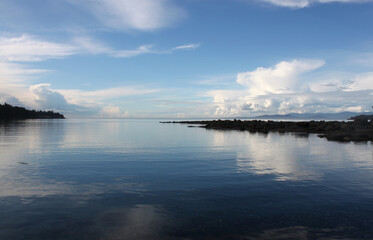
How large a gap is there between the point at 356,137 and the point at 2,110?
190m

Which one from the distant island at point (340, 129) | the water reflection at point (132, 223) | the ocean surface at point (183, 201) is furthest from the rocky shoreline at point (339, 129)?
the water reflection at point (132, 223)

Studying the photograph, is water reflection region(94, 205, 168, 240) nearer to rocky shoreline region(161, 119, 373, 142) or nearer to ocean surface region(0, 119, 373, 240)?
ocean surface region(0, 119, 373, 240)

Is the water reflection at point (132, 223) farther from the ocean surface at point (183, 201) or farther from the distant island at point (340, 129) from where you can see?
the distant island at point (340, 129)

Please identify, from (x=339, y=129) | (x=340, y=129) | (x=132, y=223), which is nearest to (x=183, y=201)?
(x=132, y=223)

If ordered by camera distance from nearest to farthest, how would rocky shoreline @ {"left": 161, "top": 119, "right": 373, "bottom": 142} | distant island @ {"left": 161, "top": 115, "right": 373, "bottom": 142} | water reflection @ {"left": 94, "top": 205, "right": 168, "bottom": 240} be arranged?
1. water reflection @ {"left": 94, "top": 205, "right": 168, "bottom": 240}
2. rocky shoreline @ {"left": 161, "top": 119, "right": 373, "bottom": 142}
3. distant island @ {"left": 161, "top": 115, "right": 373, "bottom": 142}

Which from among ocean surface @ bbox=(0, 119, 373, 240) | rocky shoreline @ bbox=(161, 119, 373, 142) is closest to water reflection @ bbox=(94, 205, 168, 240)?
ocean surface @ bbox=(0, 119, 373, 240)

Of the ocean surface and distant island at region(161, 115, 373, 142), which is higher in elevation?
distant island at region(161, 115, 373, 142)

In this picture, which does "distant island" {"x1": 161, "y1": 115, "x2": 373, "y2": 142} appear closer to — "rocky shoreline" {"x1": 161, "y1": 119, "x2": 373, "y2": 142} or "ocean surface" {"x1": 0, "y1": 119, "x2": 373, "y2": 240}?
"rocky shoreline" {"x1": 161, "y1": 119, "x2": 373, "y2": 142}

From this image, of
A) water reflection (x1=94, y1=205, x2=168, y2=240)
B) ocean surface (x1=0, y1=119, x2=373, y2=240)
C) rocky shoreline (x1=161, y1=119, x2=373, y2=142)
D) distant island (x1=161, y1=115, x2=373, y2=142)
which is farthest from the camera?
distant island (x1=161, y1=115, x2=373, y2=142)

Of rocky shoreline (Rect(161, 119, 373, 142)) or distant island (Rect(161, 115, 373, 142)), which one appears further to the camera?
distant island (Rect(161, 115, 373, 142))

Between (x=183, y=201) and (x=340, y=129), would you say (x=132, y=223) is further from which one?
(x=340, y=129)

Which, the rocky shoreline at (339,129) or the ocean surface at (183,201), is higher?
the rocky shoreline at (339,129)

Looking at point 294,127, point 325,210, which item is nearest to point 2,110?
point 294,127

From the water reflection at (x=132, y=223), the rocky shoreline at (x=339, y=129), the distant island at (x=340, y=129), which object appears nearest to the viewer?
the water reflection at (x=132, y=223)
